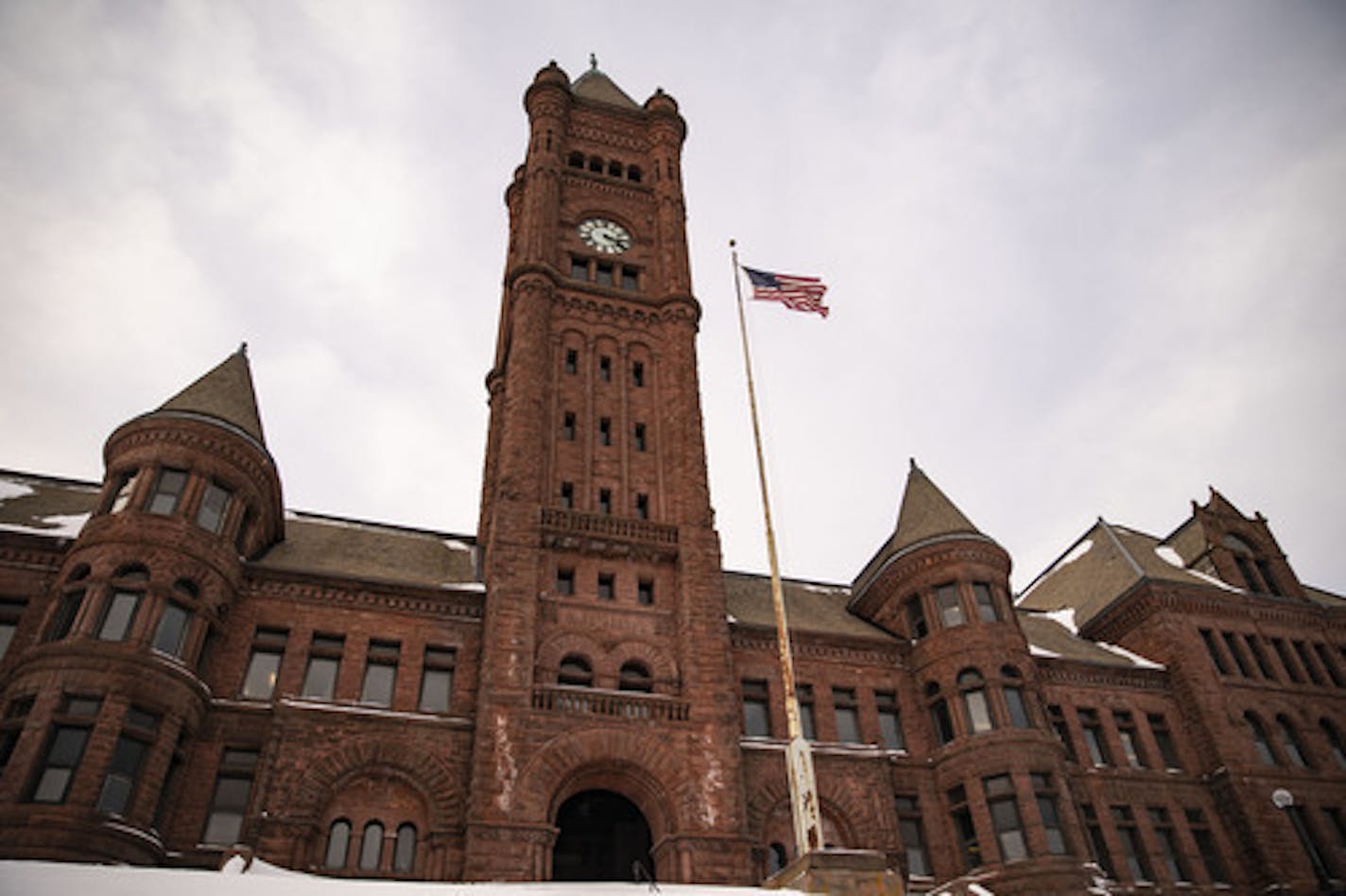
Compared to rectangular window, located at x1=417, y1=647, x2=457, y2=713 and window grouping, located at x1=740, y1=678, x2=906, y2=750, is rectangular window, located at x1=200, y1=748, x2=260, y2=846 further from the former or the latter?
window grouping, located at x1=740, y1=678, x2=906, y2=750

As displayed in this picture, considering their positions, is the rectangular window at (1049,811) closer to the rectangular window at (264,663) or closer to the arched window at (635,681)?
the arched window at (635,681)

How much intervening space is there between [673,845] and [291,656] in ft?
40.9

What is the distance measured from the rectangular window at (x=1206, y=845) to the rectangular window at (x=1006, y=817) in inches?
368

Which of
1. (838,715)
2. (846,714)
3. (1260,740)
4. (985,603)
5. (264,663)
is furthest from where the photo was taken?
(1260,740)

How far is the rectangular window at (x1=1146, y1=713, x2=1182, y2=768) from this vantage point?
37.2 meters

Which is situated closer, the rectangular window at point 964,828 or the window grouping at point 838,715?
the rectangular window at point 964,828

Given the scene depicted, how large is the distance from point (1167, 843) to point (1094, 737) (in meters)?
4.25

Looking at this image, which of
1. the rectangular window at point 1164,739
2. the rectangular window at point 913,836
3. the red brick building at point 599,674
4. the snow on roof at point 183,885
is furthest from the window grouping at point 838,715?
the snow on roof at point 183,885

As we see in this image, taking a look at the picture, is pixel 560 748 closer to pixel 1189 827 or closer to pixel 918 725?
pixel 918 725

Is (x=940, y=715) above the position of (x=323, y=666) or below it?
above

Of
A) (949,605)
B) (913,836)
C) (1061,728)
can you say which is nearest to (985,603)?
(949,605)

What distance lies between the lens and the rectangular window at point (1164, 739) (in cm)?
3725

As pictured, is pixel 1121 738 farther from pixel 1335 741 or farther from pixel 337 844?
pixel 337 844

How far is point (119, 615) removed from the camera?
82.6ft
